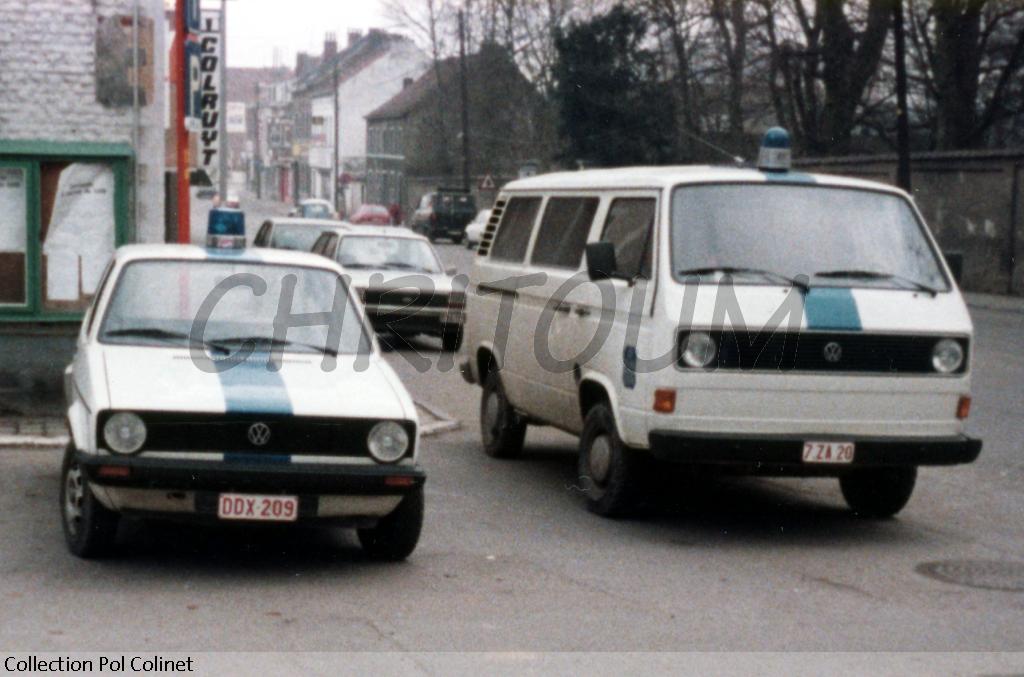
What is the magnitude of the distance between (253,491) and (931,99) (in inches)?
1616

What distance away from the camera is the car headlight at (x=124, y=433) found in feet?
23.2

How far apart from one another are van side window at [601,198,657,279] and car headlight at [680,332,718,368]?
645mm

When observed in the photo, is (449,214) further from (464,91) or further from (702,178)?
(702,178)

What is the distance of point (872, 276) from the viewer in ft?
29.5

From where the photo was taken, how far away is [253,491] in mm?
7168

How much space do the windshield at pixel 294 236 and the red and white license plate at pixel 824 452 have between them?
14983 millimetres

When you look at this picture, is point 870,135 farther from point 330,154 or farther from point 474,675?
point 330,154

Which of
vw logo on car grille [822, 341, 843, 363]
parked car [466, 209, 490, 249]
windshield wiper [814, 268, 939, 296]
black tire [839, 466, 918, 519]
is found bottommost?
parked car [466, 209, 490, 249]

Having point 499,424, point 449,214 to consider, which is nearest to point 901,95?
point 499,424

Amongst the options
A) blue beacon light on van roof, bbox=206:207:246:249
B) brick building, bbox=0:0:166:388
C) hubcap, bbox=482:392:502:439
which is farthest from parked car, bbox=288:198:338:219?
blue beacon light on van roof, bbox=206:207:246:249

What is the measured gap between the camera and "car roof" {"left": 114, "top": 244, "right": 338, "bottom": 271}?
341 inches

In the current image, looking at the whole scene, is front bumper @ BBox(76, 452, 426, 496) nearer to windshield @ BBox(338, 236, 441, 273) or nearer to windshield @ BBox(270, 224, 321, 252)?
windshield @ BBox(338, 236, 441, 273)

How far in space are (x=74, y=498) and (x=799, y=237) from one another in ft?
14.0

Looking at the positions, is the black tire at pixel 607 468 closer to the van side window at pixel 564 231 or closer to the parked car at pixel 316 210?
the van side window at pixel 564 231
